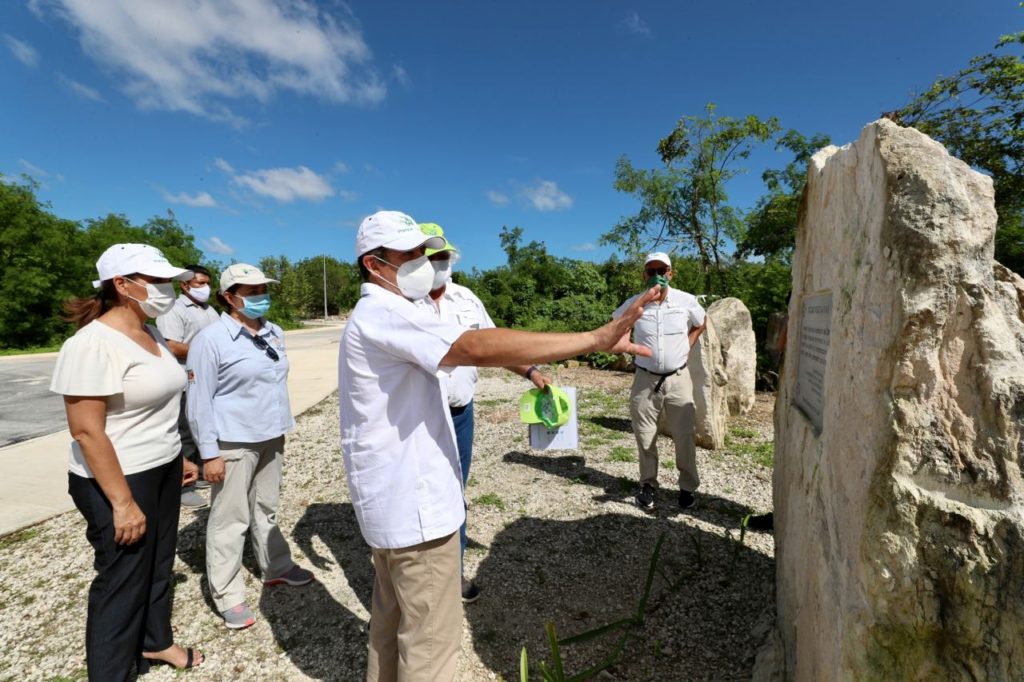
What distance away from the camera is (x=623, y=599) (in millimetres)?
3035

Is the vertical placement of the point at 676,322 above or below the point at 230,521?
above

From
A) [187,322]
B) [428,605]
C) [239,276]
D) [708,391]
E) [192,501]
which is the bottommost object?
[192,501]

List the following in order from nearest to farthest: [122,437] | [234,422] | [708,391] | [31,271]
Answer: [122,437]
[234,422]
[708,391]
[31,271]

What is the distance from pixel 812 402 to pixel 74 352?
307 centimetres

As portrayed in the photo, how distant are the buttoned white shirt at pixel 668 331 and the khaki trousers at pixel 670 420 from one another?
0.43ft

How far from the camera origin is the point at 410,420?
176cm

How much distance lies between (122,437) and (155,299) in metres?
0.63

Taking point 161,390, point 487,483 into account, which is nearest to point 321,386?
point 487,483

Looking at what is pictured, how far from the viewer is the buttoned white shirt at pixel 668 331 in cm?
410

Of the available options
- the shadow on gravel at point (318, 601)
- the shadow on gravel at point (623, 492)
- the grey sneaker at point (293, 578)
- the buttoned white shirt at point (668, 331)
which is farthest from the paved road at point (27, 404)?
the buttoned white shirt at point (668, 331)

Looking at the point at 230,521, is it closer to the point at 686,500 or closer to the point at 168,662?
the point at 168,662

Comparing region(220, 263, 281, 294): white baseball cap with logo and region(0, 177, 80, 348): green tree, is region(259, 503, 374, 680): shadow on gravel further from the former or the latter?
region(0, 177, 80, 348): green tree

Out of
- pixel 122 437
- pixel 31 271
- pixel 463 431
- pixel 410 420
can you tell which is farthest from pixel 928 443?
pixel 31 271

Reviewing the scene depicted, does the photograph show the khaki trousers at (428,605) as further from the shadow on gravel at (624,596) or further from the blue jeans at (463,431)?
the blue jeans at (463,431)
